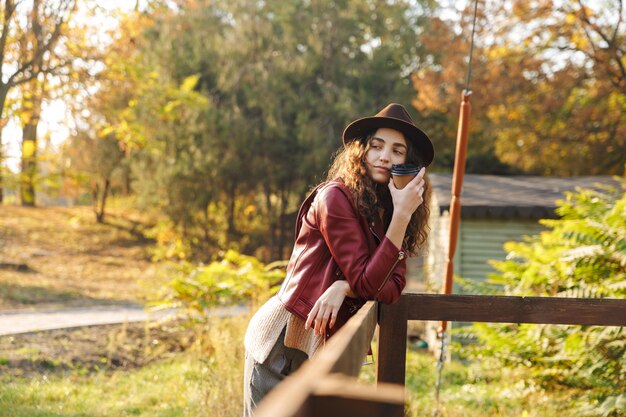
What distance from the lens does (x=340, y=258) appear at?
2.68 metres

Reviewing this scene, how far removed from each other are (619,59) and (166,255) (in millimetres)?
14662

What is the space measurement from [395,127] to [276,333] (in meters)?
0.97

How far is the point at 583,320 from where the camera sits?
328 cm

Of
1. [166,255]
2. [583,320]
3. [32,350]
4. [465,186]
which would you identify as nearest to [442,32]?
[465,186]

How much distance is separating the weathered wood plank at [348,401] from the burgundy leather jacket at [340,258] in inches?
59.2

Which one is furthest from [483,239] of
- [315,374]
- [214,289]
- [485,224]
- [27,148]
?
[315,374]

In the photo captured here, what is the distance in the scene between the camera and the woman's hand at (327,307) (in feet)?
8.69

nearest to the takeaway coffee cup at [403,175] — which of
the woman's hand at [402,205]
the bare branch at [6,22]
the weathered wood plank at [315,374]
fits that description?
the woman's hand at [402,205]

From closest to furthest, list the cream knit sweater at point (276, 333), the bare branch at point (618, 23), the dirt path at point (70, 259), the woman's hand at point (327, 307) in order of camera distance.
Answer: the woman's hand at point (327, 307)
the cream knit sweater at point (276, 333)
the dirt path at point (70, 259)
the bare branch at point (618, 23)

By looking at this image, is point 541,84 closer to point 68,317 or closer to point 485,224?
point 485,224

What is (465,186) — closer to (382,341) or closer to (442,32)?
(442,32)

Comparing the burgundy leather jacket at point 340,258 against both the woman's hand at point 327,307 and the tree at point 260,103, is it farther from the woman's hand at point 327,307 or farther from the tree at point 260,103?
the tree at point 260,103

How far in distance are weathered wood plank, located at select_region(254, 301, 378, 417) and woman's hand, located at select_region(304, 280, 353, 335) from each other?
0.44m

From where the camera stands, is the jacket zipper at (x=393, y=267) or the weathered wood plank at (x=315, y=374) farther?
the jacket zipper at (x=393, y=267)
